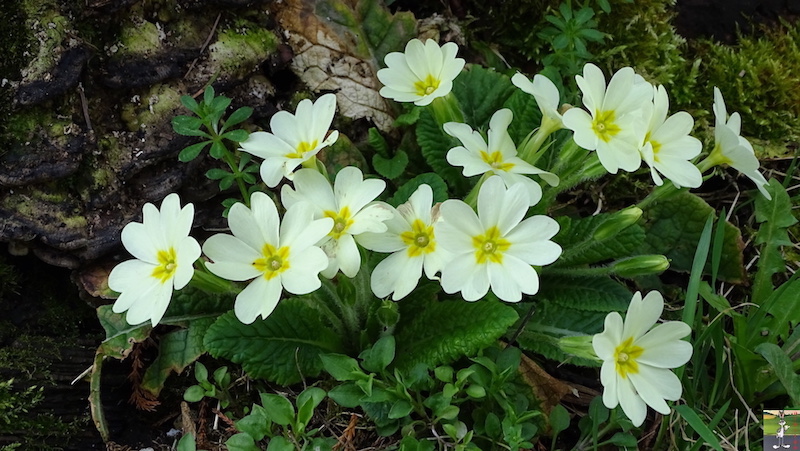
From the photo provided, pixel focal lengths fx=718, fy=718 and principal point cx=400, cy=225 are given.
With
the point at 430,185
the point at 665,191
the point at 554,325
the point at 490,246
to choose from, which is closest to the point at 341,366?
the point at 490,246

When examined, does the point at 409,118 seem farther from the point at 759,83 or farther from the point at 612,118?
the point at 759,83

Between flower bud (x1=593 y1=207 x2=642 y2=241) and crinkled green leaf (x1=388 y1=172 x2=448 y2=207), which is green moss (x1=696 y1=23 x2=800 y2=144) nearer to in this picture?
flower bud (x1=593 y1=207 x2=642 y2=241)

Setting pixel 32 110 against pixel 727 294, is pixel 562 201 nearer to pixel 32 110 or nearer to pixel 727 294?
pixel 727 294

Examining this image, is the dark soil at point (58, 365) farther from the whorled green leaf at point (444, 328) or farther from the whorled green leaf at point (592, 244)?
the whorled green leaf at point (592, 244)

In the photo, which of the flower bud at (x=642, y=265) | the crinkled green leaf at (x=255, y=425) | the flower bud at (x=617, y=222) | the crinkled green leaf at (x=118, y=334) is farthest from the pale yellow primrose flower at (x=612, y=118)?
the crinkled green leaf at (x=118, y=334)

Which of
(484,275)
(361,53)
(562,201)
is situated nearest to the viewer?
(484,275)

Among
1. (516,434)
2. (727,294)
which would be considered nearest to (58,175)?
(516,434)

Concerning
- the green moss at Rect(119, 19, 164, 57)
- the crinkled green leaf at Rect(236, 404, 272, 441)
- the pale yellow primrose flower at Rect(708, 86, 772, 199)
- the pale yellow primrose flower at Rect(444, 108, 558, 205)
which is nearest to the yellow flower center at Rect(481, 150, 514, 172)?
the pale yellow primrose flower at Rect(444, 108, 558, 205)
